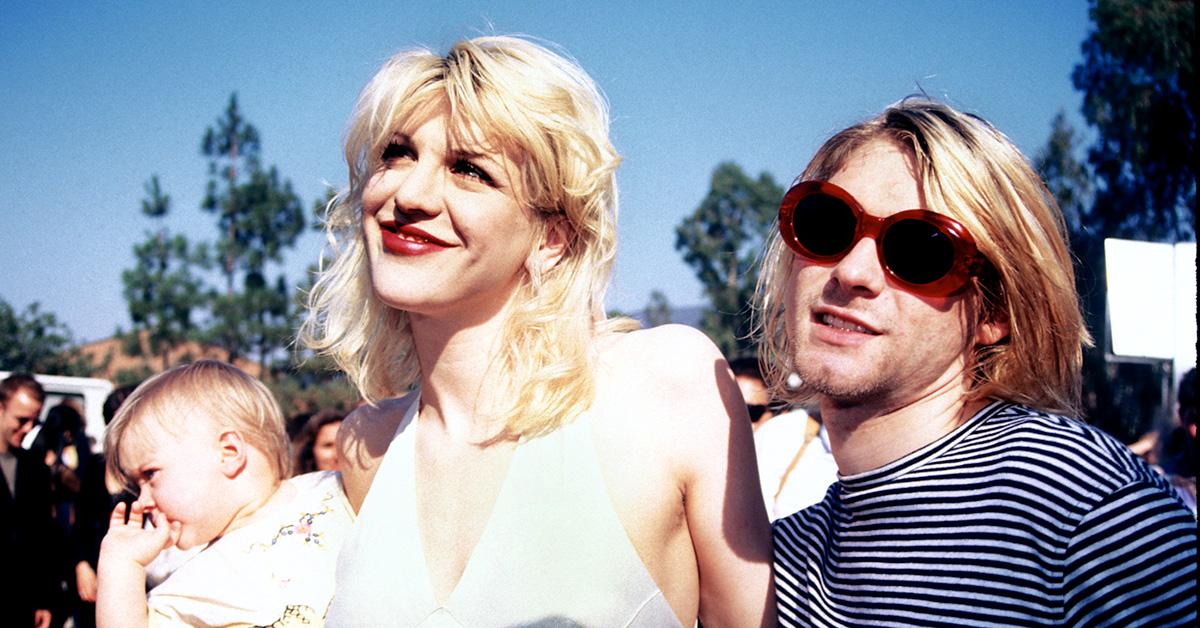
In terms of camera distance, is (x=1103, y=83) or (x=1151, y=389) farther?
(x=1151, y=389)

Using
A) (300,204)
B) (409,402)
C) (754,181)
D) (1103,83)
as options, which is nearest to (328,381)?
(300,204)

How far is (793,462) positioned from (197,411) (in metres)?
2.93

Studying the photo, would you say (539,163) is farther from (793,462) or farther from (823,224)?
(793,462)

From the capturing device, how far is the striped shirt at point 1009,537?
124cm

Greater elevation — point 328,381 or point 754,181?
point 754,181

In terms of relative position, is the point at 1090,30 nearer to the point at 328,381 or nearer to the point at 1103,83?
the point at 1103,83

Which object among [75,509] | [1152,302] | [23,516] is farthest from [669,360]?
[75,509]

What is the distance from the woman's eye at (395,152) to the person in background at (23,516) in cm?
386

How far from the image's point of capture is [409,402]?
7.71 ft

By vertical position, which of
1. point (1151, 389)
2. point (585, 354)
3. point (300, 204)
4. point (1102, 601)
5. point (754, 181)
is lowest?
point (1151, 389)

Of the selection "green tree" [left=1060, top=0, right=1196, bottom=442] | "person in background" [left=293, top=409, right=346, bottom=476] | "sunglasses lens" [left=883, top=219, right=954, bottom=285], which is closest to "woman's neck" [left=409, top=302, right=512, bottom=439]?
"sunglasses lens" [left=883, top=219, right=954, bottom=285]

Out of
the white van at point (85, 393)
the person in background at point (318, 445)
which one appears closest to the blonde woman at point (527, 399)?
the person in background at point (318, 445)

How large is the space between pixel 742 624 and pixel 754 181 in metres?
41.6

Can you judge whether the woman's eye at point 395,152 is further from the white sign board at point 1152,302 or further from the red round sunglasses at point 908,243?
the white sign board at point 1152,302
